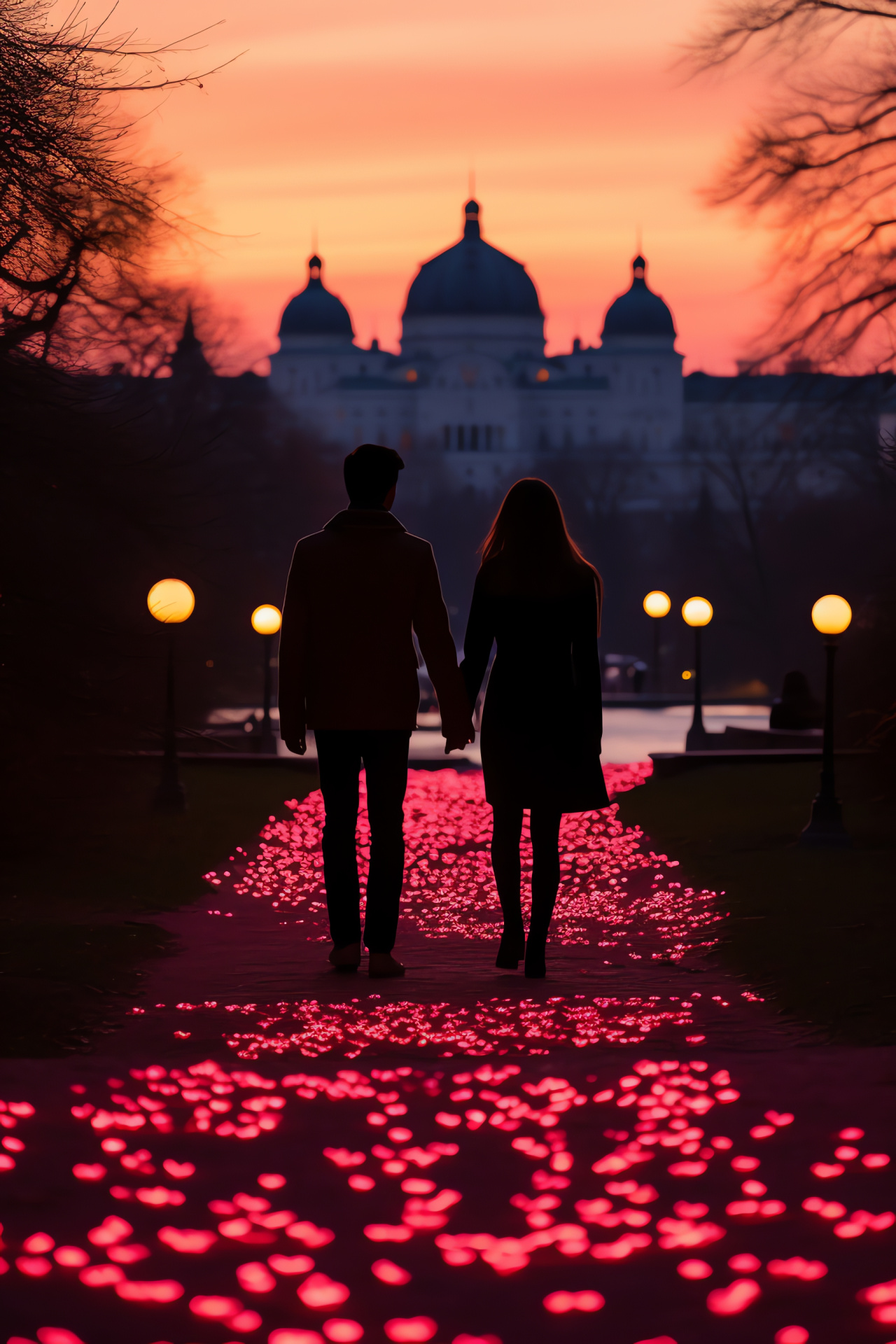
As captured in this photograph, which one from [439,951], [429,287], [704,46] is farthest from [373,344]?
[439,951]

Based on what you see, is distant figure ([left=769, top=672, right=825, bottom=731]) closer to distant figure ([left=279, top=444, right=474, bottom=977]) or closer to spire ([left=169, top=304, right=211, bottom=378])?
spire ([left=169, top=304, right=211, bottom=378])

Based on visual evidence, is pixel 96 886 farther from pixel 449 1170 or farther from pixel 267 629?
pixel 267 629

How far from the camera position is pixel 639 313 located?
514 feet

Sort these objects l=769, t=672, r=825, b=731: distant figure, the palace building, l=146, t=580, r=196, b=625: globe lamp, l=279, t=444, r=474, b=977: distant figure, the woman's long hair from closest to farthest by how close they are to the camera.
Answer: l=279, t=444, r=474, b=977: distant figure, the woman's long hair, l=146, t=580, r=196, b=625: globe lamp, l=769, t=672, r=825, b=731: distant figure, the palace building

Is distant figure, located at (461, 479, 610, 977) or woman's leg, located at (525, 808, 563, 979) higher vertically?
distant figure, located at (461, 479, 610, 977)

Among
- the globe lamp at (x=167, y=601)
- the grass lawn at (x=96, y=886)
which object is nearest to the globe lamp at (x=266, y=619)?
the grass lawn at (x=96, y=886)

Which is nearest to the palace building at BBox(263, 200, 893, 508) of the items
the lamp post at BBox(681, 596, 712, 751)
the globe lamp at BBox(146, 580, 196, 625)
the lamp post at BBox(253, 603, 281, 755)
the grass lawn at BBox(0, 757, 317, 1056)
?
the lamp post at BBox(681, 596, 712, 751)

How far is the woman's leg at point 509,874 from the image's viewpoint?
670 centimetres

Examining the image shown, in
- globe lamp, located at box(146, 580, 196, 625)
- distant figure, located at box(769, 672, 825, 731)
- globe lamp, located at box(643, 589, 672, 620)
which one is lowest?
distant figure, located at box(769, 672, 825, 731)

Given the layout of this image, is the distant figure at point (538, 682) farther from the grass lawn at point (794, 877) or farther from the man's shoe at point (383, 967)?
the grass lawn at point (794, 877)

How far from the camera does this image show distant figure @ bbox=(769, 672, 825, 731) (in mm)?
22562

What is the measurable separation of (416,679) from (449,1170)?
8.90 ft

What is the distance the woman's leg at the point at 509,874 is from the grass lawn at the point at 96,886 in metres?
1.35

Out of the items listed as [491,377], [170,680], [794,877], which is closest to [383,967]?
[794,877]
